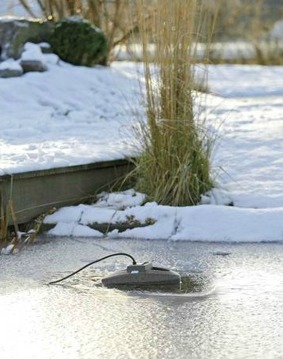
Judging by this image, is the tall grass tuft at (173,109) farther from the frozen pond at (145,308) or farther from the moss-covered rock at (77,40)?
the moss-covered rock at (77,40)

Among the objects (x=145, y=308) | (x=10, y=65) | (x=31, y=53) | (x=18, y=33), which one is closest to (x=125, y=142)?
(x=145, y=308)

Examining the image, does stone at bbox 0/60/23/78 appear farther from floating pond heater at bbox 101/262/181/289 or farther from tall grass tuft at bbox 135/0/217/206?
floating pond heater at bbox 101/262/181/289

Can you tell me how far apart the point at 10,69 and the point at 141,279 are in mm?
7295

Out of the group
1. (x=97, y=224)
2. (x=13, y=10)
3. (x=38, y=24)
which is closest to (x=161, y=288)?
(x=97, y=224)

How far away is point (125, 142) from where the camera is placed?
867 cm

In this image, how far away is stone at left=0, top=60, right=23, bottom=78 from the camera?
1259cm

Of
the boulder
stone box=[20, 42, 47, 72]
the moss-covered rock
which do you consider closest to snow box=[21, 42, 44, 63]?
stone box=[20, 42, 47, 72]

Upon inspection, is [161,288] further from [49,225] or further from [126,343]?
[49,225]

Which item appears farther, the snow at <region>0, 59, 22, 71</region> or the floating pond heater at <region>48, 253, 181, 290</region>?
the snow at <region>0, 59, 22, 71</region>

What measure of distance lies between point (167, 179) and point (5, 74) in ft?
17.3

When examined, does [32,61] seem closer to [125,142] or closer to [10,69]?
[10,69]

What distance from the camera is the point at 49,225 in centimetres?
752

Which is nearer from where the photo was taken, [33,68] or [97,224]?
[97,224]

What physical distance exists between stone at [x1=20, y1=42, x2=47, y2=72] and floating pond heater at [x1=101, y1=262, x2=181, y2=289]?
7.48m
